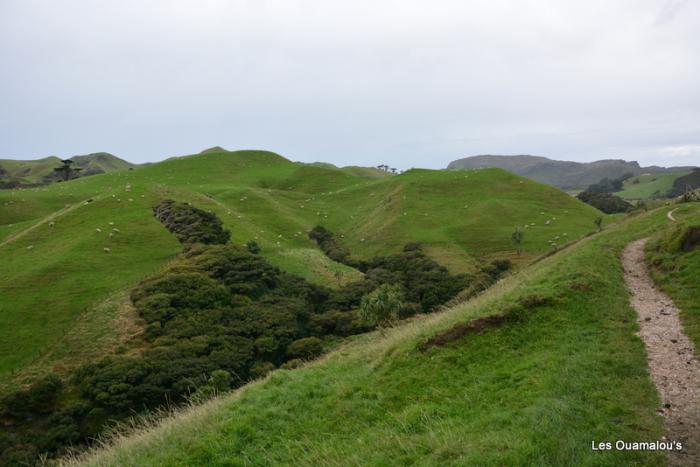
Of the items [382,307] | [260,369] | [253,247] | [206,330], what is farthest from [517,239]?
[206,330]

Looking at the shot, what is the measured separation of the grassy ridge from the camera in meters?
9.64

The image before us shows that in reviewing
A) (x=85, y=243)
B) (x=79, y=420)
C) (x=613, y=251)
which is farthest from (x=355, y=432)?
(x=85, y=243)

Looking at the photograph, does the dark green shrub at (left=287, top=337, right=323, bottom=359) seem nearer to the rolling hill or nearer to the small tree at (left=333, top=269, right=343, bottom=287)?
the rolling hill

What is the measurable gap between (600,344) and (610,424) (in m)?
5.39

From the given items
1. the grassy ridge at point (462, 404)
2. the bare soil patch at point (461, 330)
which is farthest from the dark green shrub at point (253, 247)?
the bare soil patch at point (461, 330)

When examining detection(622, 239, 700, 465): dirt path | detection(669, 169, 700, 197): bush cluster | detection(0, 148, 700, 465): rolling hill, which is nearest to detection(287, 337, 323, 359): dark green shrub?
detection(0, 148, 700, 465): rolling hill

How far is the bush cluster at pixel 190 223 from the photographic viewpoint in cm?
7044

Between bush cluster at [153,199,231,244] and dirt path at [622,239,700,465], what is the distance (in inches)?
2364

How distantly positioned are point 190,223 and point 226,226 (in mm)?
8013

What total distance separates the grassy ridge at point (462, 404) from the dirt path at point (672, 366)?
33cm

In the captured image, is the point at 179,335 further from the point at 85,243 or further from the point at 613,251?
the point at 613,251

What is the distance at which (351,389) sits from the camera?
14641 millimetres

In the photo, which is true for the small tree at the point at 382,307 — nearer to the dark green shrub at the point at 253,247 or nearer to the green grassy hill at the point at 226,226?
the green grassy hill at the point at 226,226

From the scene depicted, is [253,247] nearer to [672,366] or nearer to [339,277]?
[339,277]
